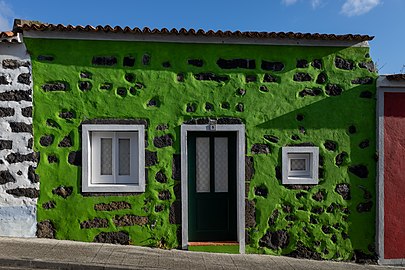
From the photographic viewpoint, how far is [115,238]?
5.34 meters

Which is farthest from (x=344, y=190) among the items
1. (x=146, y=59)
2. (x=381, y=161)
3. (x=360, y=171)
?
(x=146, y=59)

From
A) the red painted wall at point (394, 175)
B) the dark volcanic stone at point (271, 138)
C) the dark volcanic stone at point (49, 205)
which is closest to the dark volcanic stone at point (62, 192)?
the dark volcanic stone at point (49, 205)

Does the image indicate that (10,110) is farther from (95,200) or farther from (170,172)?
(170,172)

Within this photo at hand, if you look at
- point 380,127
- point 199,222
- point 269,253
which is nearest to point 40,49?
point 199,222

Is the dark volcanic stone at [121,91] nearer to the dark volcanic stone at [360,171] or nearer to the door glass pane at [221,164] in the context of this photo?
the door glass pane at [221,164]

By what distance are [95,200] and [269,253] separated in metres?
3.00

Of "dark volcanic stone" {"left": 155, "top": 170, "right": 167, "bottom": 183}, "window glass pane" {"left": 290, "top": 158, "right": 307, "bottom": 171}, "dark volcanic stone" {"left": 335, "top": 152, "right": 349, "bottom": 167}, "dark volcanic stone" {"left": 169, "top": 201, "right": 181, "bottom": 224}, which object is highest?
"dark volcanic stone" {"left": 335, "top": 152, "right": 349, "bottom": 167}

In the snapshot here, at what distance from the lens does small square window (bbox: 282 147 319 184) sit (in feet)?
18.2

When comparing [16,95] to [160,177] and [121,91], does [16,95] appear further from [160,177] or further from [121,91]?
Answer: [160,177]

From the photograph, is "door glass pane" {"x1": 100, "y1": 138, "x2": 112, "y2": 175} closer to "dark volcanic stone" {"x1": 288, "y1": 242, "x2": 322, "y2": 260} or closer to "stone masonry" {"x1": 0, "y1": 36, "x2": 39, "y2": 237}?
"stone masonry" {"x1": 0, "y1": 36, "x2": 39, "y2": 237}

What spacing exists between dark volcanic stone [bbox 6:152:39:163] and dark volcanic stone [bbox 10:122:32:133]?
0.38 metres

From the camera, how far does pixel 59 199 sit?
5.28 meters

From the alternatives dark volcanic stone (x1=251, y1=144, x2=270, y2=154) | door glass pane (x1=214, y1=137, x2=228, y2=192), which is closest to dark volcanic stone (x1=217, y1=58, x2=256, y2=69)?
door glass pane (x1=214, y1=137, x2=228, y2=192)

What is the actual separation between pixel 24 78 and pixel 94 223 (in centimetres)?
258
